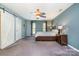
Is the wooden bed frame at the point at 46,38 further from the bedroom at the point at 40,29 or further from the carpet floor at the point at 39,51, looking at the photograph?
the carpet floor at the point at 39,51

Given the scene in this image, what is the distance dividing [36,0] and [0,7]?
11.6 feet

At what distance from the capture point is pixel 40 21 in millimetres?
14797

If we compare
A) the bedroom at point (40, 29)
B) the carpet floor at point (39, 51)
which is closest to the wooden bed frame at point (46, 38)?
the bedroom at point (40, 29)

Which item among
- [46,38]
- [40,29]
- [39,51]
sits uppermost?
[40,29]

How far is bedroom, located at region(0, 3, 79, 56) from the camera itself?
5438mm

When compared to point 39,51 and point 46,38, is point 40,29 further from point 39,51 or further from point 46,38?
point 39,51

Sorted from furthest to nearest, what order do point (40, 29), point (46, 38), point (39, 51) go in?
point (40, 29), point (46, 38), point (39, 51)

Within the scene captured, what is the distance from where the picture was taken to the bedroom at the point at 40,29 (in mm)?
5438

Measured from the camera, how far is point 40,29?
48.4ft

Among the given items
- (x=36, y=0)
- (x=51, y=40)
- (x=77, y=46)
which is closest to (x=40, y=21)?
(x=51, y=40)

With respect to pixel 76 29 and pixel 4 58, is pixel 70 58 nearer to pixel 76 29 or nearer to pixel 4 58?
pixel 4 58

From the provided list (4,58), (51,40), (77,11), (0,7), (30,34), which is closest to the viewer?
(4,58)

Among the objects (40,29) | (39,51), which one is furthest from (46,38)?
(40,29)

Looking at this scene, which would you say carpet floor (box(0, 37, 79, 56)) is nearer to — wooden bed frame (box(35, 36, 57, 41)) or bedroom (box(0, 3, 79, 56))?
bedroom (box(0, 3, 79, 56))
